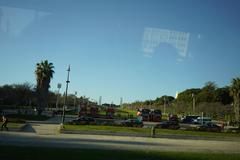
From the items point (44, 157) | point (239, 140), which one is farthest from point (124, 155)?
point (239, 140)

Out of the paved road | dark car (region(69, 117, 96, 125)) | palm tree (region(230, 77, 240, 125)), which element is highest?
palm tree (region(230, 77, 240, 125))

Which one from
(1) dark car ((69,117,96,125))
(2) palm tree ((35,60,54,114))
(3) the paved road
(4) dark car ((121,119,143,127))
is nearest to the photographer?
(3) the paved road

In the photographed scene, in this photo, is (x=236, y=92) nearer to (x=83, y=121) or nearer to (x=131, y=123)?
(x=131, y=123)

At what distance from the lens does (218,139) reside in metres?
41.0

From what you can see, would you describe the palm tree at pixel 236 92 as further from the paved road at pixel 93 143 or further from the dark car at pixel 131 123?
the paved road at pixel 93 143

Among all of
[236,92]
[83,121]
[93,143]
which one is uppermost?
[236,92]

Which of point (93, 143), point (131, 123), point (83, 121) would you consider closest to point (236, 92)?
point (131, 123)

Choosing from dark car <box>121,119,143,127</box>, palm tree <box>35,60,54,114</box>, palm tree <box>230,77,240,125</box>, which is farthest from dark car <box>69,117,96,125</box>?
palm tree <box>230,77,240,125</box>

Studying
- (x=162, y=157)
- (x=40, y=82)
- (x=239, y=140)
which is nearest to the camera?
(x=162, y=157)

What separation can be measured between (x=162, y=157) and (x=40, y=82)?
61911 millimetres

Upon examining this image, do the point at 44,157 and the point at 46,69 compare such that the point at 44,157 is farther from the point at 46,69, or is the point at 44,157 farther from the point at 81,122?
the point at 46,69

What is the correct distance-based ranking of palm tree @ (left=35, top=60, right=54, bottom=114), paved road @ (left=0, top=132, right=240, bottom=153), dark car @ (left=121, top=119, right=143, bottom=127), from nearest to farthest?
paved road @ (left=0, top=132, right=240, bottom=153), dark car @ (left=121, top=119, right=143, bottom=127), palm tree @ (left=35, top=60, right=54, bottom=114)

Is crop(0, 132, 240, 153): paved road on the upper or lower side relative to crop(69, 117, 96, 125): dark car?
lower

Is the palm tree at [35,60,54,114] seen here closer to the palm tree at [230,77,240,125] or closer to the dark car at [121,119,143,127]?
the dark car at [121,119,143,127]
